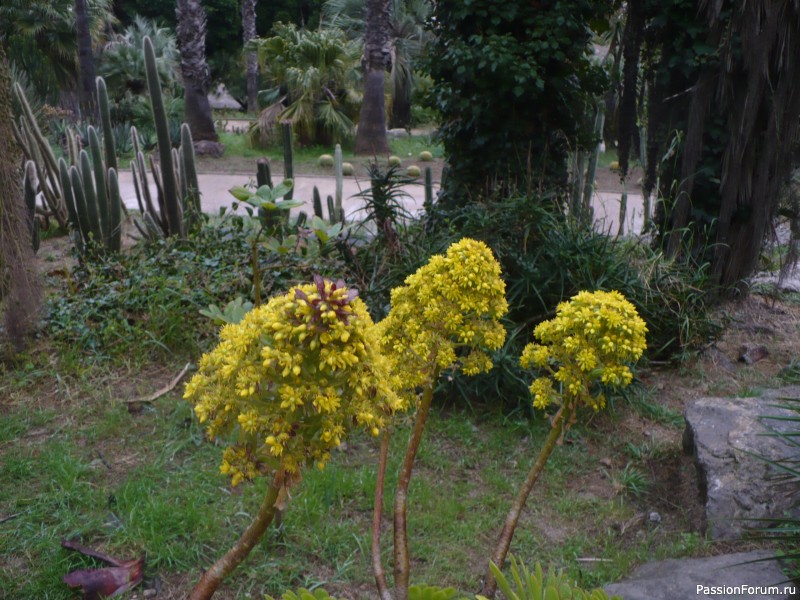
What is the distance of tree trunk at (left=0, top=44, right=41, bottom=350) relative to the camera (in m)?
4.81

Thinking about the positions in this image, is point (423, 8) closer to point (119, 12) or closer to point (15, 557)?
point (119, 12)

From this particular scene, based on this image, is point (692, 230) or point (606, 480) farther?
point (692, 230)

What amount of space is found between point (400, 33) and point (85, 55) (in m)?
10.6

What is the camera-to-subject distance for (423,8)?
2527 centimetres

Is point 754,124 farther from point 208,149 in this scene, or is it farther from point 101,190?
point 208,149

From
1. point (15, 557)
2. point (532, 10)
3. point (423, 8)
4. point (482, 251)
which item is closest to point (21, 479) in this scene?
point (15, 557)

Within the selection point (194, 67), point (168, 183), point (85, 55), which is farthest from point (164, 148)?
point (85, 55)

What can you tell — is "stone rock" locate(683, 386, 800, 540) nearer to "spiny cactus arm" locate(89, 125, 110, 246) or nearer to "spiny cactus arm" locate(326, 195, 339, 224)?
"spiny cactus arm" locate(326, 195, 339, 224)

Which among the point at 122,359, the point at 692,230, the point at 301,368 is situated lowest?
the point at 122,359

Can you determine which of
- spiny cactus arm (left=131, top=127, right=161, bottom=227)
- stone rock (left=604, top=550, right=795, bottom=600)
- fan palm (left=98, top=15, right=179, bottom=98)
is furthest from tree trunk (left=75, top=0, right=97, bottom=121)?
stone rock (left=604, top=550, right=795, bottom=600)

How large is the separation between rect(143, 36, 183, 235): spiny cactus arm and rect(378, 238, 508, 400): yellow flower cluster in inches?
176

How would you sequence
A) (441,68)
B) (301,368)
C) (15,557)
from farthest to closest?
(441,68) → (15,557) → (301,368)

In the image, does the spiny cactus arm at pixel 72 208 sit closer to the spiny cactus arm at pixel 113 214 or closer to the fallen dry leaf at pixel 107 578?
the spiny cactus arm at pixel 113 214

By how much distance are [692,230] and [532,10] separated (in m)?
2.06
